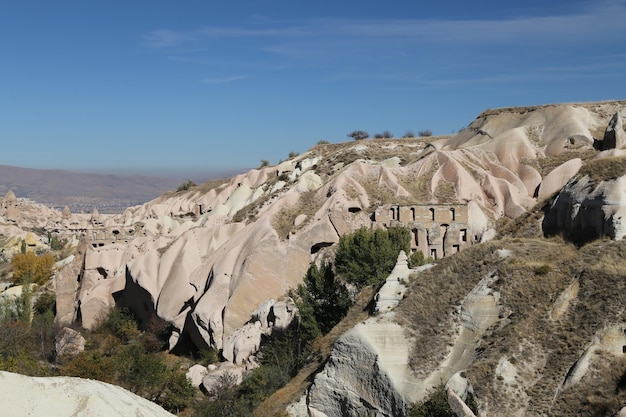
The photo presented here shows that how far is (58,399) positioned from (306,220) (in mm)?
24791

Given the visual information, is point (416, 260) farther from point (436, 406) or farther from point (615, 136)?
point (615, 136)

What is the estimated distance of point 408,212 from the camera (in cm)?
3334

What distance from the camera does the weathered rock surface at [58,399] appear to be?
A: 981cm

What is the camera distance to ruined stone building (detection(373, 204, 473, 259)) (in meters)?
32.3

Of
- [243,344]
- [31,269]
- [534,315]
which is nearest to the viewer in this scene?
[534,315]

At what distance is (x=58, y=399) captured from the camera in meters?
10.1

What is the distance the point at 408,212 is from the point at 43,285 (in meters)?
26.3

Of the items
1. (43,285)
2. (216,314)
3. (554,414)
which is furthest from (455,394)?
(43,285)

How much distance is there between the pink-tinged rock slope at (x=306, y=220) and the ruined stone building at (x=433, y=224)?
73 centimetres

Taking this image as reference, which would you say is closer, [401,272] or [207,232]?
[401,272]

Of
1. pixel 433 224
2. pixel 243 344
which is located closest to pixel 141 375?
pixel 243 344

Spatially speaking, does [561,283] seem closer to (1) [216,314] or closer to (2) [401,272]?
(2) [401,272]

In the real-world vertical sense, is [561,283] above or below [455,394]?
above

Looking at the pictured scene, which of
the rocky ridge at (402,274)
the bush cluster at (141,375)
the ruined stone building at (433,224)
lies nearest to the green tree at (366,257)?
the ruined stone building at (433,224)
